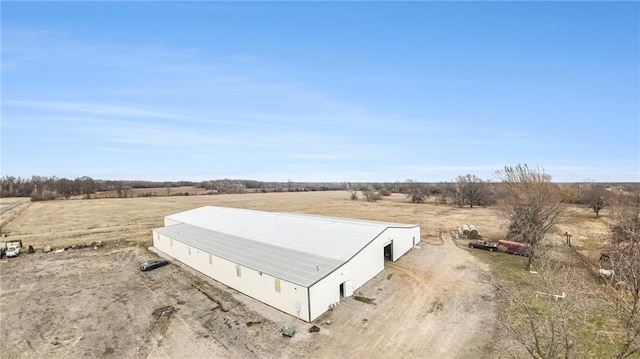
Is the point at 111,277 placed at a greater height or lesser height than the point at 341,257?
lesser

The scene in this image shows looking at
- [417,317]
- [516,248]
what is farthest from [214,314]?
[516,248]

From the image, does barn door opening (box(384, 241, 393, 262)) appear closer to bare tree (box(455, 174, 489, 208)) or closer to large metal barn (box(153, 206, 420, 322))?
large metal barn (box(153, 206, 420, 322))

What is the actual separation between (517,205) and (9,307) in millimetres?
47178

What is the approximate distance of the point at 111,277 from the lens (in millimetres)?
29656

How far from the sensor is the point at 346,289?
23406mm

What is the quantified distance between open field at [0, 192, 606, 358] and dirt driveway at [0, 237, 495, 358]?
6 cm

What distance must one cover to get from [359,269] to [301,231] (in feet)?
27.2

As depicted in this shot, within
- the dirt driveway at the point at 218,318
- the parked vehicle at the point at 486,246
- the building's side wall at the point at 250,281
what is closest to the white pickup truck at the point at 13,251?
the dirt driveway at the point at 218,318

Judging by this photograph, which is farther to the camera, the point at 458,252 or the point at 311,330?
the point at 458,252

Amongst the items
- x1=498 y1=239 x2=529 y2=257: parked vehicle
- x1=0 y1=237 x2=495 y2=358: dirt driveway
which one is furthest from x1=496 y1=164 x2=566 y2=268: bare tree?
x1=0 y1=237 x2=495 y2=358: dirt driveway

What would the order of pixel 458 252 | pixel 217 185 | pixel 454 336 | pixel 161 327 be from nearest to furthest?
Answer: 1. pixel 454 336
2. pixel 161 327
3. pixel 458 252
4. pixel 217 185

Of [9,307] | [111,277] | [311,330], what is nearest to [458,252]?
[311,330]

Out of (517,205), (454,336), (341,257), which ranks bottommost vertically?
(454,336)

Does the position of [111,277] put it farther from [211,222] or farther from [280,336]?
[280,336]
